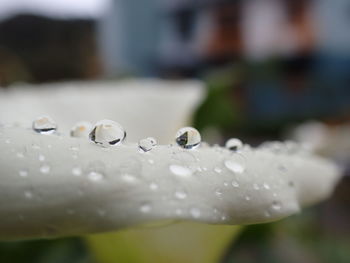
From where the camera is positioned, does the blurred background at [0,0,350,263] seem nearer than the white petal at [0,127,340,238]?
No

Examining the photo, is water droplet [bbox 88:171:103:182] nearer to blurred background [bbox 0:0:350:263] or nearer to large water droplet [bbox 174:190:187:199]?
large water droplet [bbox 174:190:187:199]

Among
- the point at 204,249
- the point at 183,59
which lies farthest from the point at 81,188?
the point at 183,59

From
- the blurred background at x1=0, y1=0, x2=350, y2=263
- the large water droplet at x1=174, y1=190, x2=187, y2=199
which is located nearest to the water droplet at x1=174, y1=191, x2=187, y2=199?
the large water droplet at x1=174, y1=190, x2=187, y2=199

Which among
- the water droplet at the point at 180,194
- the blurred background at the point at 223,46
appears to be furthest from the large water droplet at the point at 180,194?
the blurred background at the point at 223,46

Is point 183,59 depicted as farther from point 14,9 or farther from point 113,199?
point 113,199

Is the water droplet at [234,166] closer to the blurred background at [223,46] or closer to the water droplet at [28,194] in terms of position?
the water droplet at [28,194]
